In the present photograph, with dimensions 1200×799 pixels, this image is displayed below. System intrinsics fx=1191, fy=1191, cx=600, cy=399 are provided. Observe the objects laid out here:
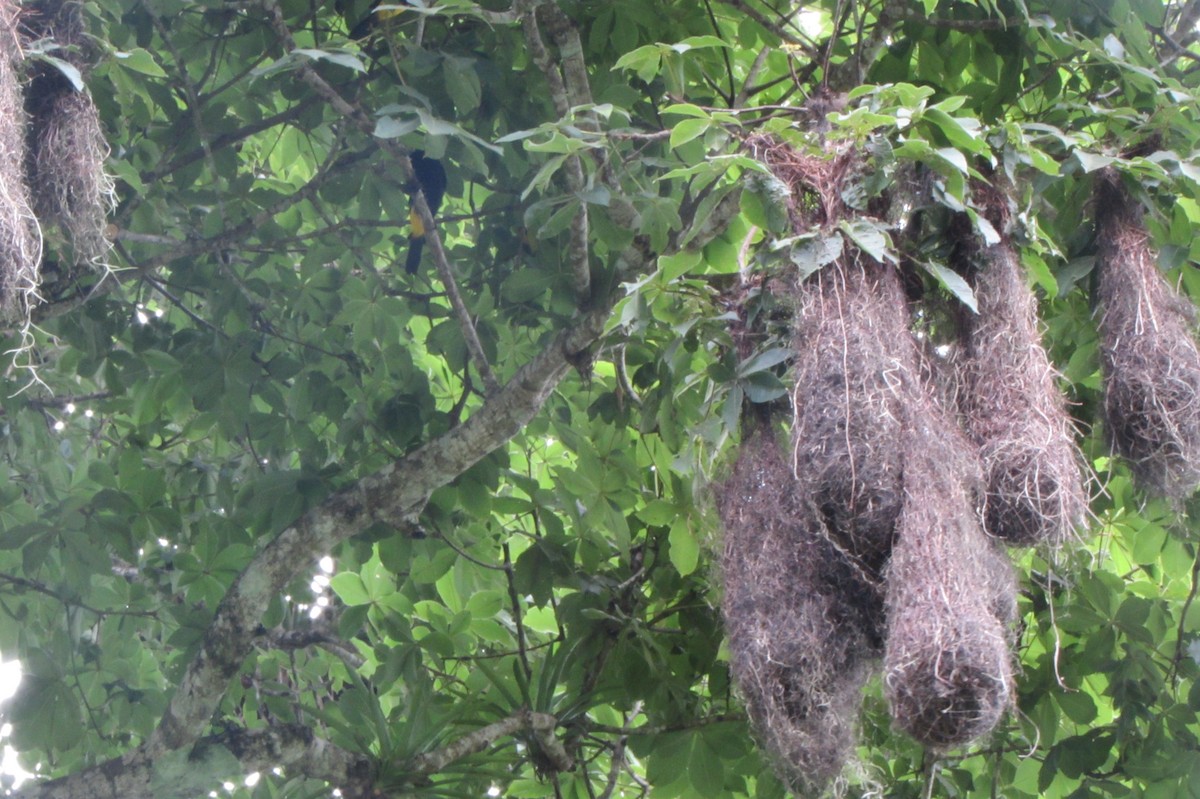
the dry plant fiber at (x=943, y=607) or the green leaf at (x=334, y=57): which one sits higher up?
the green leaf at (x=334, y=57)

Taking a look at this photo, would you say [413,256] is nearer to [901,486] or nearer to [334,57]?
[334,57]

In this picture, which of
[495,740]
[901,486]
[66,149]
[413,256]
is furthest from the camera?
[413,256]

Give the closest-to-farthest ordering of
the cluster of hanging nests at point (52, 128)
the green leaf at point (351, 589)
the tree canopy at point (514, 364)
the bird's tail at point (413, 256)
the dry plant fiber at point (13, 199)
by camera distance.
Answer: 1. the dry plant fiber at point (13, 199)
2. the tree canopy at point (514, 364)
3. the cluster of hanging nests at point (52, 128)
4. the green leaf at point (351, 589)
5. the bird's tail at point (413, 256)

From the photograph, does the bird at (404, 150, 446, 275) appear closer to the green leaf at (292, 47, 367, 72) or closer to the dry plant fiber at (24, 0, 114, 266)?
the green leaf at (292, 47, 367, 72)

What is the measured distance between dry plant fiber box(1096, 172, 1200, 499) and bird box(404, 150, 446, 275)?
2.08 meters

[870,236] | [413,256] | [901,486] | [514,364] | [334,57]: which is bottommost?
[901,486]

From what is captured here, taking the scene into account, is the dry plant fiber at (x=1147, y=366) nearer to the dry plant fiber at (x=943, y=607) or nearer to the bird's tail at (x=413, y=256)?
the dry plant fiber at (x=943, y=607)

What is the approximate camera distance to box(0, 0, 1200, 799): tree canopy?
7.67 ft

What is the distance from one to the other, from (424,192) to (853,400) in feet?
7.23

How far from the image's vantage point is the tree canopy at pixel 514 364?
234 cm

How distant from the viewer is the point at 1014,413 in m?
1.99

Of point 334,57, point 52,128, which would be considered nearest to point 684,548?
point 334,57

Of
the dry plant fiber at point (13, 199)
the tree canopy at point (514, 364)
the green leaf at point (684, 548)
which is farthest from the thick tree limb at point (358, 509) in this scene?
the dry plant fiber at point (13, 199)

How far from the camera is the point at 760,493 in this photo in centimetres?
204
